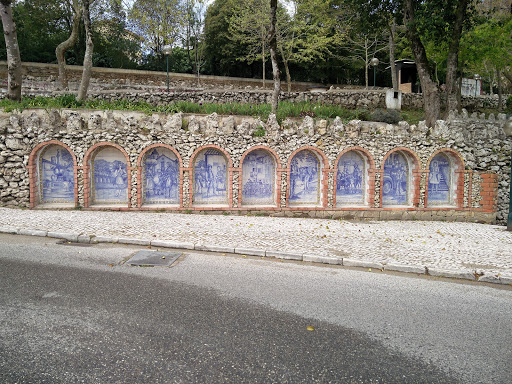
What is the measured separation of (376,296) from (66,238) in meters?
7.52

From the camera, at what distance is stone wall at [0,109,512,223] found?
40.2 ft

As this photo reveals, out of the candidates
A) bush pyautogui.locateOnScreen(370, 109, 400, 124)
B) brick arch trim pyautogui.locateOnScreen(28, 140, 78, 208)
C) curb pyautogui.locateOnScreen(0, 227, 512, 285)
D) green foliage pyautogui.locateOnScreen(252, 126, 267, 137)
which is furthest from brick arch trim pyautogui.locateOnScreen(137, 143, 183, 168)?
bush pyautogui.locateOnScreen(370, 109, 400, 124)

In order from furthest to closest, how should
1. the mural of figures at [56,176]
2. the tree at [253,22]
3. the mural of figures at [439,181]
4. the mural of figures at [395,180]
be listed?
the tree at [253,22] < the mural of figures at [439,181] < the mural of figures at [395,180] < the mural of figures at [56,176]

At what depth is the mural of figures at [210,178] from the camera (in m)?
13.3

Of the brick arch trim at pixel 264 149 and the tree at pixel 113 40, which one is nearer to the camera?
the brick arch trim at pixel 264 149

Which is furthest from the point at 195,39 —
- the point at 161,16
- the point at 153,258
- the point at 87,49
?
the point at 153,258

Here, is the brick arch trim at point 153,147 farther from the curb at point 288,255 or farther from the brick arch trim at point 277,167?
the curb at point 288,255

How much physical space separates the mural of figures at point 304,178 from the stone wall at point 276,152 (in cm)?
16

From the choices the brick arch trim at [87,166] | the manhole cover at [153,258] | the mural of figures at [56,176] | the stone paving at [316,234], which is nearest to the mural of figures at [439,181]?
the stone paving at [316,234]

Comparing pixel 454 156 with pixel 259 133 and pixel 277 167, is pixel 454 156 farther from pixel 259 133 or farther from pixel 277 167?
pixel 259 133

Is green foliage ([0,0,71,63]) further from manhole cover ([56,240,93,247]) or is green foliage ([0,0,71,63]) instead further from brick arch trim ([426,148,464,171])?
brick arch trim ([426,148,464,171])

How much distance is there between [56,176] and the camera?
12.7 m

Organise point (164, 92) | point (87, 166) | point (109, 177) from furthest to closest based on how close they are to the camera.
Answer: point (164, 92) < point (109, 177) < point (87, 166)

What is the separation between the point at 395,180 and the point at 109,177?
36.7 feet
